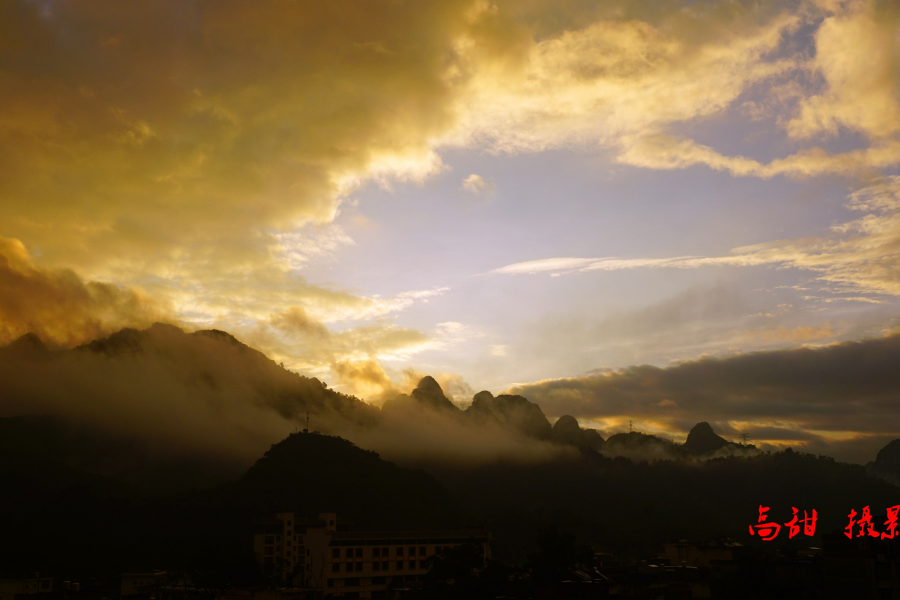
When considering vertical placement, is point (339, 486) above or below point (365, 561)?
above

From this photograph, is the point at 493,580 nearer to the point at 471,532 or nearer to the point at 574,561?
the point at 574,561

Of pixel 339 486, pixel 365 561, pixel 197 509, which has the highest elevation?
pixel 339 486

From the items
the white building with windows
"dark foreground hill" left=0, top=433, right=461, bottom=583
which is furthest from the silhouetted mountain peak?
the white building with windows

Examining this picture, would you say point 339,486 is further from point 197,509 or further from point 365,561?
point 365,561

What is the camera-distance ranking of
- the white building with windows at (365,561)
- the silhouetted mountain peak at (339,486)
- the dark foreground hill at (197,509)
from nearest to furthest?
the white building with windows at (365,561), the dark foreground hill at (197,509), the silhouetted mountain peak at (339,486)

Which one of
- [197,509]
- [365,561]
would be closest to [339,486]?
[197,509]

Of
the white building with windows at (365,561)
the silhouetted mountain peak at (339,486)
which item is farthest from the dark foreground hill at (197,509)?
the white building with windows at (365,561)

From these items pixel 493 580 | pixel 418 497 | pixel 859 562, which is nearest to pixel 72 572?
pixel 418 497

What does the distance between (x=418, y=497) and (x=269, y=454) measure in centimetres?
4253

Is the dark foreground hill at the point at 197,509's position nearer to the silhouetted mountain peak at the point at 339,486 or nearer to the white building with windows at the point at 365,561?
the silhouetted mountain peak at the point at 339,486

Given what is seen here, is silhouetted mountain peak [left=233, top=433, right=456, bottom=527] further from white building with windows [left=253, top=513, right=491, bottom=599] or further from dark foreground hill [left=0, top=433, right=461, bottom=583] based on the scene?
white building with windows [left=253, top=513, right=491, bottom=599]

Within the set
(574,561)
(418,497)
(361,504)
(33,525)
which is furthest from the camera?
(418,497)

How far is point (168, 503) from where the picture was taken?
149000mm

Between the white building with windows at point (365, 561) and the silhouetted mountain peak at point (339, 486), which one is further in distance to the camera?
the silhouetted mountain peak at point (339, 486)
